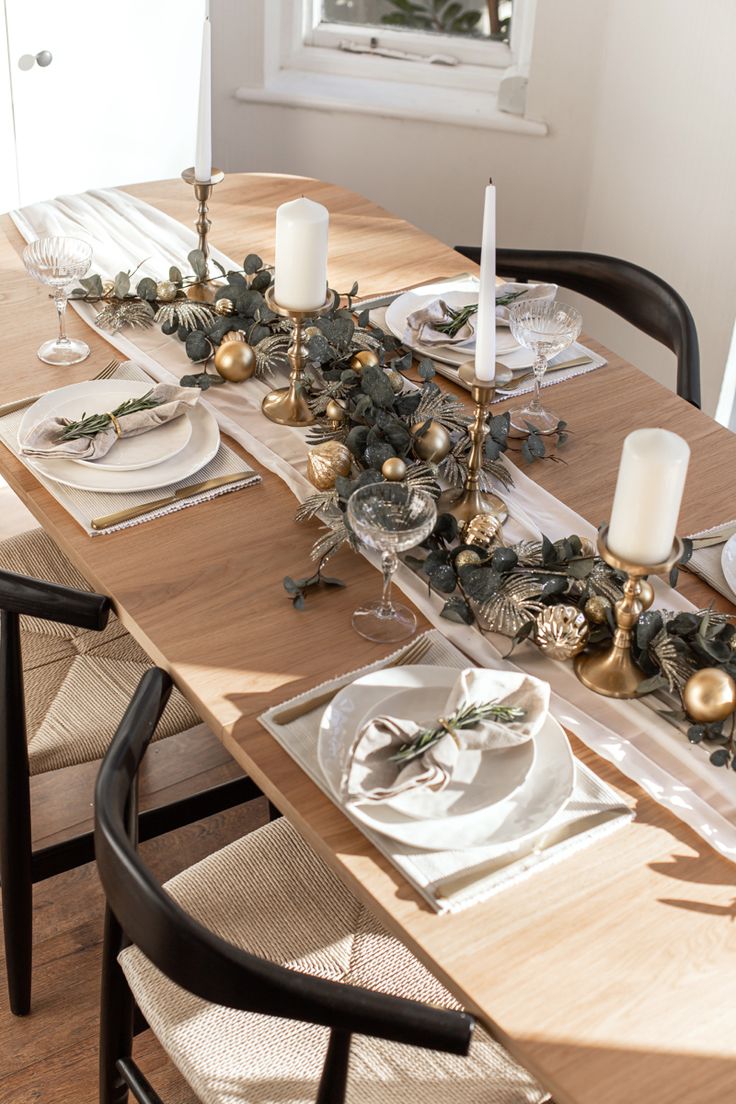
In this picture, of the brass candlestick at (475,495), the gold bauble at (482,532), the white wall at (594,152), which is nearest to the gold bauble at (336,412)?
the brass candlestick at (475,495)

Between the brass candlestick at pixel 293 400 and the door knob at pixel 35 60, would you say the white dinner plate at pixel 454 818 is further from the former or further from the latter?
the door knob at pixel 35 60

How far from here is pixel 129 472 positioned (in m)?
1.59

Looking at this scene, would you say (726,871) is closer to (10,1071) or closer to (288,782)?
(288,782)

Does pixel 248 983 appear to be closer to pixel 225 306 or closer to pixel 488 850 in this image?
pixel 488 850

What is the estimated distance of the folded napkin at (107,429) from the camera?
5.19ft

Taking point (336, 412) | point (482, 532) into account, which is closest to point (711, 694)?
point (482, 532)

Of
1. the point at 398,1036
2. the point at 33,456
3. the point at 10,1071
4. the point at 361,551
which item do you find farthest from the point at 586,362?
the point at 10,1071

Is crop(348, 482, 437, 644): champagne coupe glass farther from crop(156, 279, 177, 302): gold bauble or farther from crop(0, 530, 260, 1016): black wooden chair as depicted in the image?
crop(156, 279, 177, 302): gold bauble

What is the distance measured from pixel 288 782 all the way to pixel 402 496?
0.34 meters

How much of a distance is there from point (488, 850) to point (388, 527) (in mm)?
363

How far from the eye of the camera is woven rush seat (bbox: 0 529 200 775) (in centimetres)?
156

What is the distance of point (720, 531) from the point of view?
154cm

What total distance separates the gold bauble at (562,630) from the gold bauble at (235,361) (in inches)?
27.1

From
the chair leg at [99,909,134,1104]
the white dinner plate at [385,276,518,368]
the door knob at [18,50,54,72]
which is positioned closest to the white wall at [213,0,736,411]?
the door knob at [18,50,54,72]
